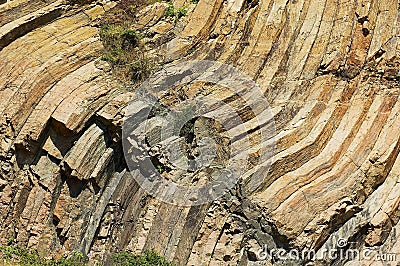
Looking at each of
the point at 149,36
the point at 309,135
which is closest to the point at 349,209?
the point at 309,135

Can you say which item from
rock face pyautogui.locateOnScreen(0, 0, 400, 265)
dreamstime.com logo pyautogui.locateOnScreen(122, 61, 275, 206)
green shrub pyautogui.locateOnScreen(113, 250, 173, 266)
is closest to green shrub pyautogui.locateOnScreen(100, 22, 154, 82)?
rock face pyautogui.locateOnScreen(0, 0, 400, 265)

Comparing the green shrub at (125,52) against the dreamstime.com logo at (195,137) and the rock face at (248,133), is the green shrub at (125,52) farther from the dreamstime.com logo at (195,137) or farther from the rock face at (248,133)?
the dreamstime.com logo at (195,137)

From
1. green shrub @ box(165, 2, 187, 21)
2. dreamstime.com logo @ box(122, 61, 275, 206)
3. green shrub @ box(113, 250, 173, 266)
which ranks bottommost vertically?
green shrub @ box(113, 250, 173, 266)

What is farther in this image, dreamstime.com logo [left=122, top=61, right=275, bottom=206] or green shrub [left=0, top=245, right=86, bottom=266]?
dreamstime.com logo [left=122, top=61, right=275, bottom=206]

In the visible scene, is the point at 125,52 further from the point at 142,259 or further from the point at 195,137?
the point at 142,259

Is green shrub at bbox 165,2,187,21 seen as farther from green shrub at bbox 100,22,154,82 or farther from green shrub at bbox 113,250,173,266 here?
green shrub at bbox 113,250,173,266

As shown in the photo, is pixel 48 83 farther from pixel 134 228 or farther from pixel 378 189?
pixel 378 189

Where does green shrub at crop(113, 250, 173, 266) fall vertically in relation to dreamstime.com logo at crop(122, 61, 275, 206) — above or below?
below
